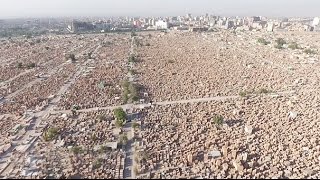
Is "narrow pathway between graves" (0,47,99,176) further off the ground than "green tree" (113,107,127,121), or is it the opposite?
"green tree" (113,107,127,121)

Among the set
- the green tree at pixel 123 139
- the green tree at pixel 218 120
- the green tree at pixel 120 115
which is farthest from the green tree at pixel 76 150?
the green tree at pixel 218 120

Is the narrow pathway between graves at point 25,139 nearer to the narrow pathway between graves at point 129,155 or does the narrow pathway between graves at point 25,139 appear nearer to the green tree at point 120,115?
the green tree at point 120,115

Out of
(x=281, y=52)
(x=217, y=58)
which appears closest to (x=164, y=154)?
(x=217, y=58)

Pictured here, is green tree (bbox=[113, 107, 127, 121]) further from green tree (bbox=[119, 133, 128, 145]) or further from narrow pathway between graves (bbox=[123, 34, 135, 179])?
green tree (bbox=[119, 133, 128, 145])

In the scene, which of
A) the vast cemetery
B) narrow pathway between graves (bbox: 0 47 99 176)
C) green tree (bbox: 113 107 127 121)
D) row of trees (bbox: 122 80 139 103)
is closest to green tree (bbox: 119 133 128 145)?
the vast cemetery

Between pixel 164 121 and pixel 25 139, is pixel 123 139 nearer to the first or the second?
pixel 164 121

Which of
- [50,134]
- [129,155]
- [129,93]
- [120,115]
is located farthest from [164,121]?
[129,93]

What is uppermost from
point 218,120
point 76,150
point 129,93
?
point 218,120

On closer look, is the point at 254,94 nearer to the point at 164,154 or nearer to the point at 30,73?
the point at 164,154
